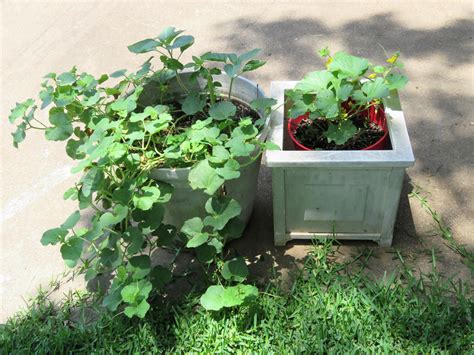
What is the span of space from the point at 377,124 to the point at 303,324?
2.39ft

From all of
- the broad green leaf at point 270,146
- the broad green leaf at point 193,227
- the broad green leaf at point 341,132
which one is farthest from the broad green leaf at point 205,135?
the broad green leaf at point 341,132

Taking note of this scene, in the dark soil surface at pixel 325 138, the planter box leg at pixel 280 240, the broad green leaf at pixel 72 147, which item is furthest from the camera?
the planter box leg at pixel 280 240

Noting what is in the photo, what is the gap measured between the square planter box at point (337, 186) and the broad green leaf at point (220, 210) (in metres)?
0.19

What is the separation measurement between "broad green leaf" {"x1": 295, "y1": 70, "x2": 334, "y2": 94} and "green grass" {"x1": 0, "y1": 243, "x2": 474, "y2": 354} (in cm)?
61

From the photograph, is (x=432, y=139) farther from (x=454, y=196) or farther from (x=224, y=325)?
(x=224, y=325)

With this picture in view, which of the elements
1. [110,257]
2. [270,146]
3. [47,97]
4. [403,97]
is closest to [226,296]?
[110,257]

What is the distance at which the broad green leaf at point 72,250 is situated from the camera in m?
1.55

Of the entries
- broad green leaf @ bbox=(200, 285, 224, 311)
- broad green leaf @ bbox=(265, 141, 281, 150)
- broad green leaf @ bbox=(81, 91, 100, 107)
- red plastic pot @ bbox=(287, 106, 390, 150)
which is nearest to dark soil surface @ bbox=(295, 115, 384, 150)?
red plastic pot @ bbox=(287, 106, 390, 150)

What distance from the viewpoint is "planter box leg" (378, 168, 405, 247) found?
1676 mm

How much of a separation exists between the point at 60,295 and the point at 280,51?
1.74m

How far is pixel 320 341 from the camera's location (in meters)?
1.63

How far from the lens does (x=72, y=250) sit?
5.09 ft

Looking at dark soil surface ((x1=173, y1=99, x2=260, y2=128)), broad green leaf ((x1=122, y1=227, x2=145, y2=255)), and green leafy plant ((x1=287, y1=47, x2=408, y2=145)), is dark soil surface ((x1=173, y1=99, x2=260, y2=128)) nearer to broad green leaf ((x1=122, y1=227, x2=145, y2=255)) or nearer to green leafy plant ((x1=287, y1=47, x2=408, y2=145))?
green leafy plant ((x1=287, y1=47, x2=408, y2=145))

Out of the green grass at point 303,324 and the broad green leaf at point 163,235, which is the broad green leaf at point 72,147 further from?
the green grass at point 303,324
